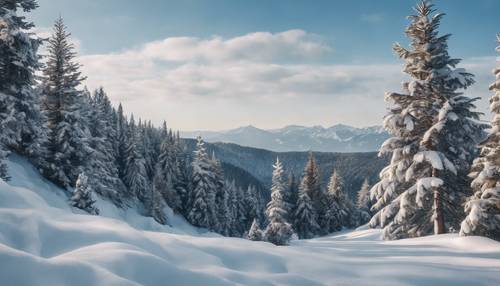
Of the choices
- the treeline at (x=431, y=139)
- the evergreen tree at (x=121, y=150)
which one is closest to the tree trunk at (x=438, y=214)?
the treeline at (x=431, y=139)

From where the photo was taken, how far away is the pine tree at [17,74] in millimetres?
18016

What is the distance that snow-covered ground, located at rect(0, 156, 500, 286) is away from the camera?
16.5 feet

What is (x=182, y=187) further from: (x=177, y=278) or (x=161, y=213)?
(x=177, y=278)

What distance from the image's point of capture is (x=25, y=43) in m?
18.3

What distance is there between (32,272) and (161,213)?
144 ft

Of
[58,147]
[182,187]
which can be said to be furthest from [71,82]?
[182,187]

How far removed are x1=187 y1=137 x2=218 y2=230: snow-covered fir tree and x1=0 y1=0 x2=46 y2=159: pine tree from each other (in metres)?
30.2

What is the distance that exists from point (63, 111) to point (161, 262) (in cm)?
2502

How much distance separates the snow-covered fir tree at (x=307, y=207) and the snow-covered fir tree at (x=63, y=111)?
33.3 m

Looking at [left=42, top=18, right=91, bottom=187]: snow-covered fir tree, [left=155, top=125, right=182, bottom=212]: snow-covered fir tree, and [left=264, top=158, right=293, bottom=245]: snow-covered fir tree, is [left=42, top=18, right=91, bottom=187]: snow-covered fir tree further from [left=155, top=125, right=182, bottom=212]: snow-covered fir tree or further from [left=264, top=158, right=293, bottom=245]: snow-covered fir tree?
[left=155, top=125, right=182, bottom=212]: snow-covered fir tree

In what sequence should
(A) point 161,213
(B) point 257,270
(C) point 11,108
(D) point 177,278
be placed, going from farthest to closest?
(A) point 161,213 → (C) point 11,108 → (B) point 257,270 → (D) point 177,278

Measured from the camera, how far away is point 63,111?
27734mm

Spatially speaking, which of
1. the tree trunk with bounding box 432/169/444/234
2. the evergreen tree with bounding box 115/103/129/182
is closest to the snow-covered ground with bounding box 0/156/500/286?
the tree trunk with bounding box 432/169/444/234

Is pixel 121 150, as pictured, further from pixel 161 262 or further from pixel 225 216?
pixel 161 262
